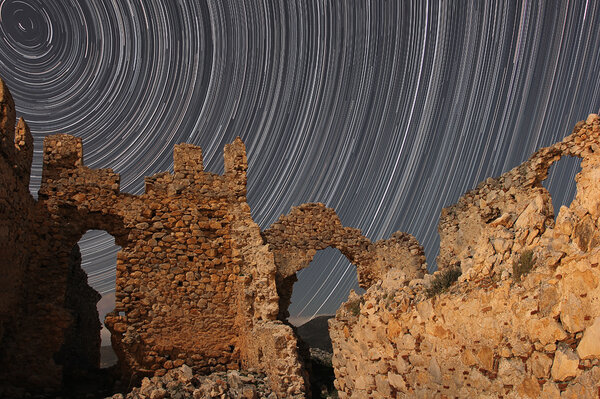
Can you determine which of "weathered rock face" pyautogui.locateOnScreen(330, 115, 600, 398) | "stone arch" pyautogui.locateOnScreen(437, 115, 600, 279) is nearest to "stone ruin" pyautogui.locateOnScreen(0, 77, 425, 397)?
"weathered rock face" pyautogui.locateOnScreen(330, 115, 600, 398)

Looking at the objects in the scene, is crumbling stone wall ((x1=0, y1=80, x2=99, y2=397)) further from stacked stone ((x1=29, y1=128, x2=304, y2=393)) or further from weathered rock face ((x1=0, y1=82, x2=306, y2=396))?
stacked stone ((x1=29, y1=128, x2=304, y2=393))

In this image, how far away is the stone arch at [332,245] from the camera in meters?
15.1

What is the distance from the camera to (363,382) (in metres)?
5.66

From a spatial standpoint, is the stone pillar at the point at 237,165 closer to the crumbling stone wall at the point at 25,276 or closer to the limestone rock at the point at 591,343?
the crumbling stone wall at the point at 25,276

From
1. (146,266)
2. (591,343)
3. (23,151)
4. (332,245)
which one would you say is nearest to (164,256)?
(146,266)

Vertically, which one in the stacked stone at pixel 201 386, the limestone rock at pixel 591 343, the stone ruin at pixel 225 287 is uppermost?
the stone ruin at pixel 225 287

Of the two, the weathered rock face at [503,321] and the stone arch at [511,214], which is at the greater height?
the stone arch at [511,214]

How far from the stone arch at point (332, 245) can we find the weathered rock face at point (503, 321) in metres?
8.96

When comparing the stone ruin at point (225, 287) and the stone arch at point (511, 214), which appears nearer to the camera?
the stone arch at point (511, 214)

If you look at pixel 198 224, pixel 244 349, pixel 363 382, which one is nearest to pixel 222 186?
pixel 198 224

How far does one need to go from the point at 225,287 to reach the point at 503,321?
7491mm

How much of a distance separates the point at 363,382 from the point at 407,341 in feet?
3.93

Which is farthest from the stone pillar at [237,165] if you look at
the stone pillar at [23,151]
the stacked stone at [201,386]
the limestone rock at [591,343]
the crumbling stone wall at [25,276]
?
the limestone rock at [591,343]

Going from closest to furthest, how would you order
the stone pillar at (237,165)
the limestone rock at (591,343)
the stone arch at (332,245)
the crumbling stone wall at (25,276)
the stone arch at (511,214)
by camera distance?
the limestone rock at (591,343)
the stone arch at (511,214)
the crumbling stone wall at (25,276)
the stone pillar at (237,165)
the stone arch at (332,245)
